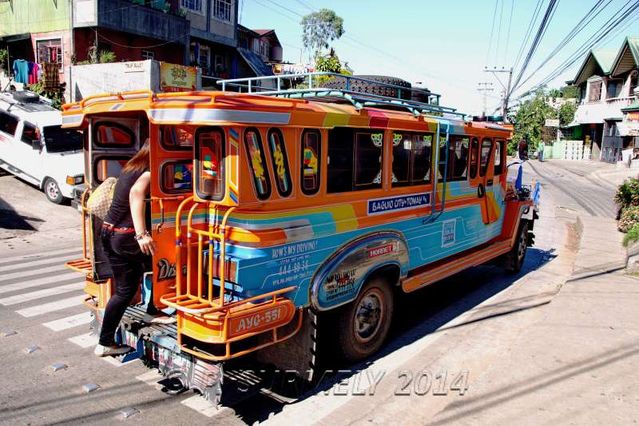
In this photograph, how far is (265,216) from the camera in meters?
4.21

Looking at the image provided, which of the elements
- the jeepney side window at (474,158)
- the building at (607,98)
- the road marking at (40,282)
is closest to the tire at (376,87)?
the jeepney side window at (474,158)

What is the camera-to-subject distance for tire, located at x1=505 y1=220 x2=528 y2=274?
918 cm

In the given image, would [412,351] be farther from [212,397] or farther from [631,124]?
[631,124]

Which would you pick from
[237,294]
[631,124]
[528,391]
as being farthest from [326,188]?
[631,124]

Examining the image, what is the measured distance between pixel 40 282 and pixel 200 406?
16.2ft

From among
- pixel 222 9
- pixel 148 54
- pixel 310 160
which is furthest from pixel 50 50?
pixel 310 160

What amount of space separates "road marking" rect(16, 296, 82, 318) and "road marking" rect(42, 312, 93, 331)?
44 centimetres

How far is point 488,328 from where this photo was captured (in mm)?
Result: 6590

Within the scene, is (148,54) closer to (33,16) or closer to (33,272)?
(33,16)

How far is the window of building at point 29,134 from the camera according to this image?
47.8ft

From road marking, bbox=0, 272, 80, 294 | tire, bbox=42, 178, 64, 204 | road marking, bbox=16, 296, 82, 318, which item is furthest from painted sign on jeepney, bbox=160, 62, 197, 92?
road marking, bbox=16, 296, 82, 318

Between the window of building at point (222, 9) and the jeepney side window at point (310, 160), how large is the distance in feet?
85.0

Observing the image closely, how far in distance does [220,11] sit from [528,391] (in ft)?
91.0

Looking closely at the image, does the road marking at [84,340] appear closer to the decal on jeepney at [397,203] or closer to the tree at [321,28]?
the decal on jeepney at [397,203]
